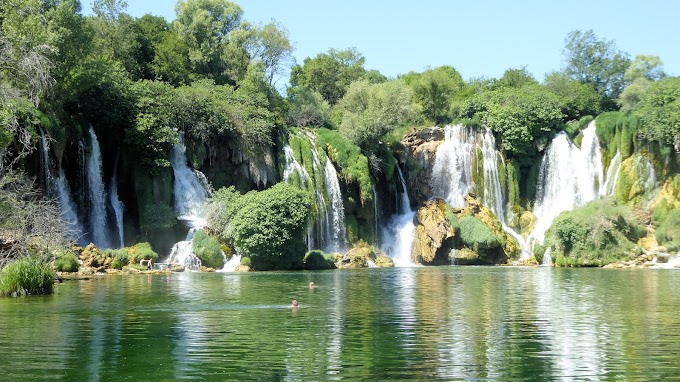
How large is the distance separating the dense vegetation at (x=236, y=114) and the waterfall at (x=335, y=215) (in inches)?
36.4

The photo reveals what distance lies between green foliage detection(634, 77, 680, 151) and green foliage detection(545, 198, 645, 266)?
32.7 feet

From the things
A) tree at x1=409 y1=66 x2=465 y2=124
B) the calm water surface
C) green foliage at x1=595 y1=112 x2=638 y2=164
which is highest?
tree at x1=409 y1=66 x2=465 y2=124

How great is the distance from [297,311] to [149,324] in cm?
536

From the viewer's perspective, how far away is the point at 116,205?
57250 millimetres

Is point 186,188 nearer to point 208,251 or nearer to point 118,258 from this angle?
point 208,251

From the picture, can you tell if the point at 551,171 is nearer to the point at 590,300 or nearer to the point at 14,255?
the point at 590,300

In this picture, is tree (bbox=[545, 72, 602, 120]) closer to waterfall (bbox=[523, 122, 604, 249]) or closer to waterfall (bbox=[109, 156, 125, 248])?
waterfall (bbox=[523, 122, 604, 249])

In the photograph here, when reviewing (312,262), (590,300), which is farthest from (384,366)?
Result: (312,262)

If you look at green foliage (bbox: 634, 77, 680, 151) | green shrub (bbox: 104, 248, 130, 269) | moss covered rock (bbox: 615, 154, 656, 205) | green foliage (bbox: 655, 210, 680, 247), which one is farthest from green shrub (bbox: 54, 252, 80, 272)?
green foliage (bbox: 634, 77, 680, 151)

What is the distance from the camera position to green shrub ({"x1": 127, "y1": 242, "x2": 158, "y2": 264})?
52.0m

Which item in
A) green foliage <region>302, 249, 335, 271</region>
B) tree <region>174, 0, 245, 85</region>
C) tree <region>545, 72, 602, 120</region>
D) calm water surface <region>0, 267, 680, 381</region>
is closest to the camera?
calm water surface <region>0, 267, 680, 381</region>

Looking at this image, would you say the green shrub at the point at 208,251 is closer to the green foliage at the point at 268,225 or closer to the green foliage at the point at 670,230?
the green foliage at the point at 268,225

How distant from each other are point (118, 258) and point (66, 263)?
415 cm

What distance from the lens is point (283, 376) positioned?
1591cm
